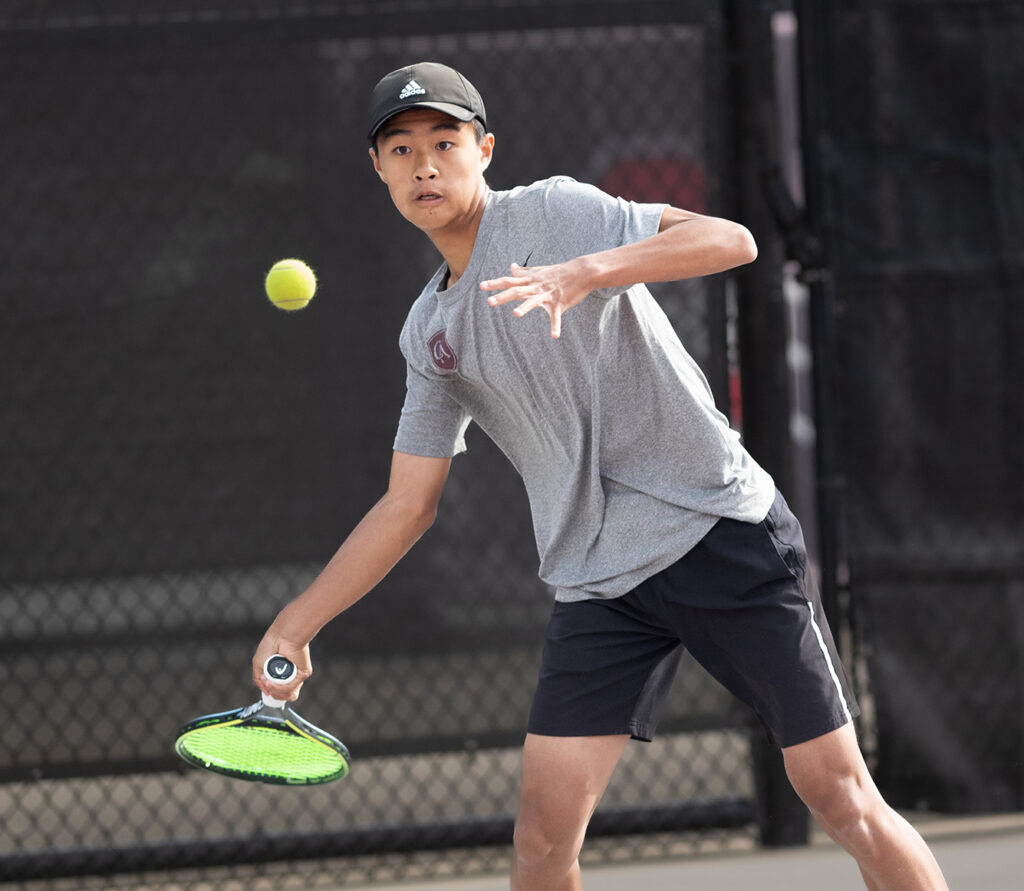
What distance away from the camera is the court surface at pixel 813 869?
9.87 feet

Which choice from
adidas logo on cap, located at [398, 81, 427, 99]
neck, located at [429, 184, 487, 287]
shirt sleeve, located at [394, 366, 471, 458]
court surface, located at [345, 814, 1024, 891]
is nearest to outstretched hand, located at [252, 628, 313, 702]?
shirt sleeve, located at [394, 366, 471, 458]

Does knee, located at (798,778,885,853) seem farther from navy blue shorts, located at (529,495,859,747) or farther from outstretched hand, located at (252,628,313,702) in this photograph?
outstretched hand, located at (252,628,313,702)

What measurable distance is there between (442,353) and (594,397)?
25 cm

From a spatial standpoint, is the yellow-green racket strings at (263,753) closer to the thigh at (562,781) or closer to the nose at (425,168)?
the thigh at (562,781)

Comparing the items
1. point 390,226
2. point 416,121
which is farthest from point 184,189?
point 416,121

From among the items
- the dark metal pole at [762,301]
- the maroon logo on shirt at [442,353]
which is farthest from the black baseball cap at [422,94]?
the dark metal pole at [762,301]

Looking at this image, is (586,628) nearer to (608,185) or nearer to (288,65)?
(608,185)

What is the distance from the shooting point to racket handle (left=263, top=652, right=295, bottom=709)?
7.05 feet

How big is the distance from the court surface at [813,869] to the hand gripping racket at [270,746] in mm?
1077

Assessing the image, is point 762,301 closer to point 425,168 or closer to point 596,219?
point 596,219

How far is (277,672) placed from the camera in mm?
2160

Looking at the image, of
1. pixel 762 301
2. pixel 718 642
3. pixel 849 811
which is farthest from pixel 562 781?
pixel 762 301

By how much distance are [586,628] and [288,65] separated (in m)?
1.61

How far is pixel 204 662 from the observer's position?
3104 mm
